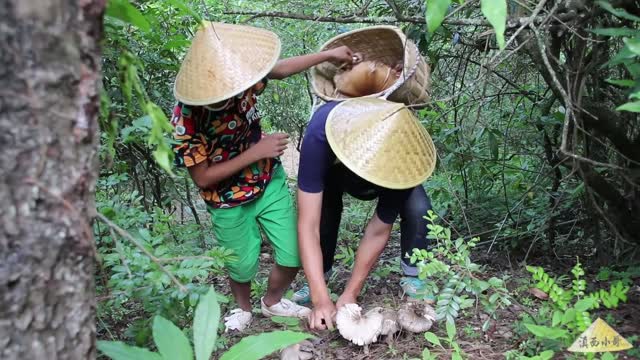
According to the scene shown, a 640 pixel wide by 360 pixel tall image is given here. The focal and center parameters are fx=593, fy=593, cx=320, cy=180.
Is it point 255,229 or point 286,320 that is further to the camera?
point 255,229

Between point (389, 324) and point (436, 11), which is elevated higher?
point (436, 11)

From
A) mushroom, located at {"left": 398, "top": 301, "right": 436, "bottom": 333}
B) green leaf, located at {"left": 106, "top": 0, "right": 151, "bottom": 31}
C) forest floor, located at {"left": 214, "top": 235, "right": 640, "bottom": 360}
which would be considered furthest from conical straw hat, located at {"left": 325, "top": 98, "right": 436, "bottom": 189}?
green leaf, located at {"left": 106, "top": 0, "right": 151, "bottom": 31}

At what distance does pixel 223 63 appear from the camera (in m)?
2.01

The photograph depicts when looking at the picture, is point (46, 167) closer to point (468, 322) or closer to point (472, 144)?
point (468, 322)

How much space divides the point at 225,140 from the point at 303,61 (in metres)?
0.44

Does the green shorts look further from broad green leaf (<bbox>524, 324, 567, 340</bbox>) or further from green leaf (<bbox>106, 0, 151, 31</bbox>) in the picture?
green leaf (<bbox>106, 0, 151, 31</bbox>)

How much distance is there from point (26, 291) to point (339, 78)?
180cm

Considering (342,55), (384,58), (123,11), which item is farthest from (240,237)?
(123,11)

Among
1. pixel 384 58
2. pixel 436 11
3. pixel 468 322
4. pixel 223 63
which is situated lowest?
pixel 468 322

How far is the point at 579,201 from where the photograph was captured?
111 inches

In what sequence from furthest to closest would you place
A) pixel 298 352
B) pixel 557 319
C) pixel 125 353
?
pixel 298 352, pixel 557 319, pixel 125 353

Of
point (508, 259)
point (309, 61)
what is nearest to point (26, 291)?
point (309, 61)

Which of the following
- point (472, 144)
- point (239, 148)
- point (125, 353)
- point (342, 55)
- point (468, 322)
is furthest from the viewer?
point (472, 144)

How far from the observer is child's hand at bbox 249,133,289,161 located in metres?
2.22
